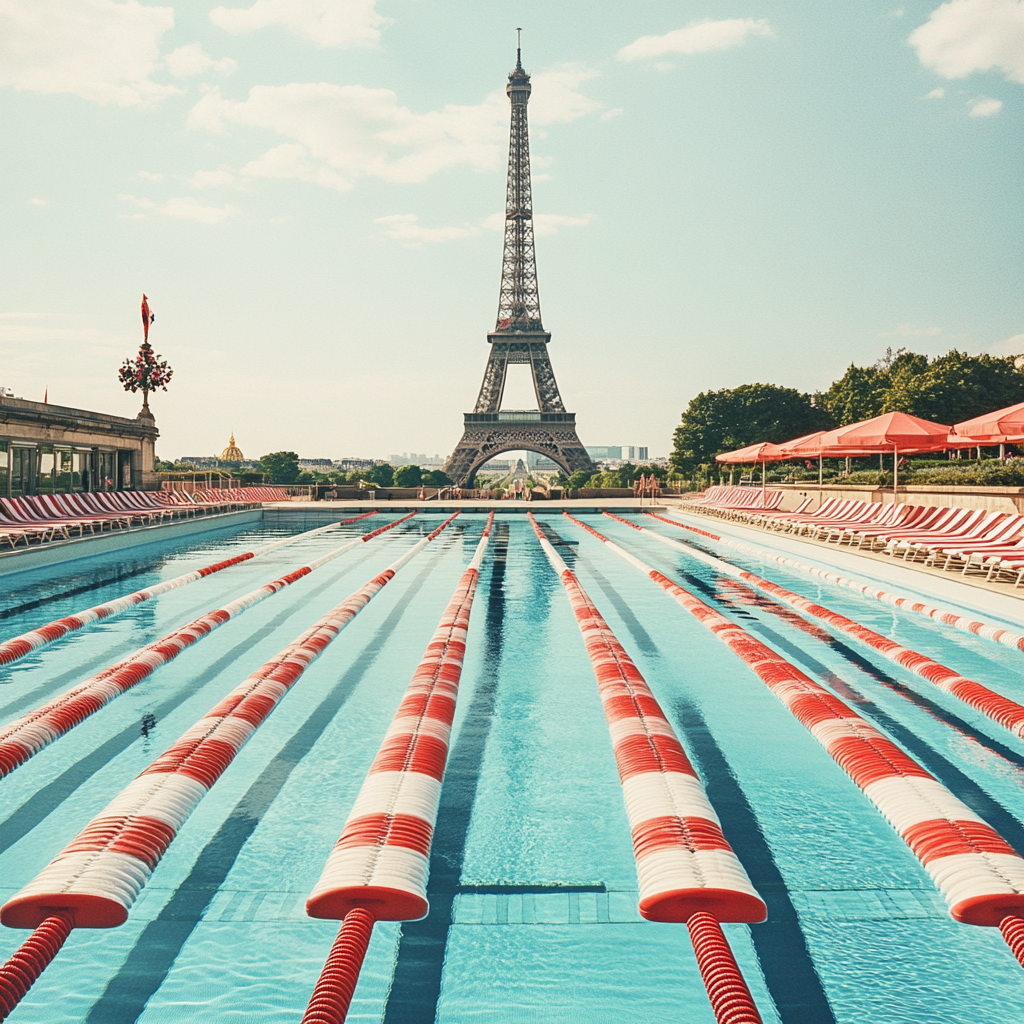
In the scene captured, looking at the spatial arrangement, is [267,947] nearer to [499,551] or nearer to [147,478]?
[499,551]

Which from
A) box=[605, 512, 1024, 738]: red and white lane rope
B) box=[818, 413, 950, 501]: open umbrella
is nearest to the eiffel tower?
box=[818, 413, 950, 501]: open umbrella

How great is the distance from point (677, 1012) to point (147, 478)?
30.6 m

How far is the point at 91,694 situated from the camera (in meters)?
6.88

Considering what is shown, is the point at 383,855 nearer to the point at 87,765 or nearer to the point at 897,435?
the point at 87,765

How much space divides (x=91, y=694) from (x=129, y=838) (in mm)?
3429

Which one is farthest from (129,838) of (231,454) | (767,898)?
(231,454)

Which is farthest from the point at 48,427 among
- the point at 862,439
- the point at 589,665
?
the point at 862,439

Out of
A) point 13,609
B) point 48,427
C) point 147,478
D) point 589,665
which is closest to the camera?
point 589,665

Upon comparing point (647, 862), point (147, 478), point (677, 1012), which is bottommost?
point (677, 1012)

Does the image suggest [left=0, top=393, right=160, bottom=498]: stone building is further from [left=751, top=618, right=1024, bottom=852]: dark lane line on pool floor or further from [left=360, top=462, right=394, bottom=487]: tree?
[left=360, top=462, right=394, bottom=487]: tree

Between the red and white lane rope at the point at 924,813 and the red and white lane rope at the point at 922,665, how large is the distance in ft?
3.79

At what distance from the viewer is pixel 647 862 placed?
12.2ft

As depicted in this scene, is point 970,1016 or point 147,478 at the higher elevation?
point 147,478

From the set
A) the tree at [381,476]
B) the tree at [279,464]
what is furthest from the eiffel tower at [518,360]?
the tree at [279,464]
